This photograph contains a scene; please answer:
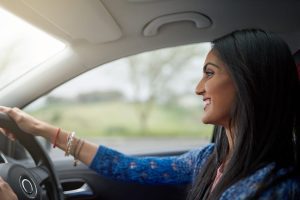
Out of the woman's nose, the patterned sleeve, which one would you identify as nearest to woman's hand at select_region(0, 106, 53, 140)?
the patterned sleeve

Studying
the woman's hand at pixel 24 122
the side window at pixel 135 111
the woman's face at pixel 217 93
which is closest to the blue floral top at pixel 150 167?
the woman's hand at pixel 24 122

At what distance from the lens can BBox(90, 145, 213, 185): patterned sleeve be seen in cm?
174

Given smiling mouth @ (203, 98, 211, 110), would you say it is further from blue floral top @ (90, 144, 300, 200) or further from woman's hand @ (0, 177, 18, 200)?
woman's hand @ (0, 177, 18, 200)

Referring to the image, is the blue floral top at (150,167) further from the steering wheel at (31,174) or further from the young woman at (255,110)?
the young woman at (255,110)

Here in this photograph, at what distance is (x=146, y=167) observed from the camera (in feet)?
5.89

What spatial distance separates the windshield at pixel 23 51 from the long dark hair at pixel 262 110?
2.90ft

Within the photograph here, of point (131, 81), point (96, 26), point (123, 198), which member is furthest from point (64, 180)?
point (131, 81)

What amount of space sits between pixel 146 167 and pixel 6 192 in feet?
2.05

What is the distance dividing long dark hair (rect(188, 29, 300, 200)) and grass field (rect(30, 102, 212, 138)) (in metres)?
9.32

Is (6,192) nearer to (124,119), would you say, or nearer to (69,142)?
(69,142)

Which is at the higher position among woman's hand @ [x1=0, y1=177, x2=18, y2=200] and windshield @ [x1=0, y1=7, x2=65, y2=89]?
windshield @ [x1=0, y1=7, x2=65, y2=89]

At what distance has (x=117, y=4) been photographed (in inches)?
63.8

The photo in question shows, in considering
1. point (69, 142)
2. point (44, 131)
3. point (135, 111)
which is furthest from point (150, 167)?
point (135, 111)

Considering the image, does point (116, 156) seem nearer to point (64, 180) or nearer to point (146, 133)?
point (64, 180)
